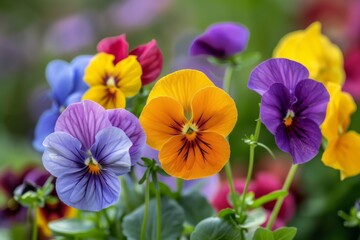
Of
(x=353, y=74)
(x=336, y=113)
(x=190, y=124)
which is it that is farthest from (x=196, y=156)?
(x=353, y=74)

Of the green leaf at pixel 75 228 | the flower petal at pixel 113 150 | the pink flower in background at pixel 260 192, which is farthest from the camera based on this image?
the pink flower in background at pixel 260 192

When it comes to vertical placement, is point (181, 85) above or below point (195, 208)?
above

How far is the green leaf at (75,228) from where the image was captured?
605 mm

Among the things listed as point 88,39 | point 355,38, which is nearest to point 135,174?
point 355,38

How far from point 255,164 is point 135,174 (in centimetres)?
44

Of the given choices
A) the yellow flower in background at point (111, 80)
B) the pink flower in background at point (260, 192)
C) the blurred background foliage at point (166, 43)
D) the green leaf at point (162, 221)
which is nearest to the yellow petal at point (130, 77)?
the yellow flower in background at point (111, 80)

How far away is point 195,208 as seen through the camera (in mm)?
625

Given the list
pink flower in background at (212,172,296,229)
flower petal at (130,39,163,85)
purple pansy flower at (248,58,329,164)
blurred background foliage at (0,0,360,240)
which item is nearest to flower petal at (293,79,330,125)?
purple pansy flower at (248,58,329,164)

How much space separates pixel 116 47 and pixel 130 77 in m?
0.05

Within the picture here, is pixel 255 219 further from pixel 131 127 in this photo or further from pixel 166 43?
pixel 166 43

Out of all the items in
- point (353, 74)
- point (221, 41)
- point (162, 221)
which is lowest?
point (353, 74)

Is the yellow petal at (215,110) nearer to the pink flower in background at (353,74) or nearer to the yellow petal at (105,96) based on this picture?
the yellow petal at (105,96)

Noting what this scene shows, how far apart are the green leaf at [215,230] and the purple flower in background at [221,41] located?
0.16 metres

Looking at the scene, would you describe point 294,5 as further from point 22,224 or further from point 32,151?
point 22,224
